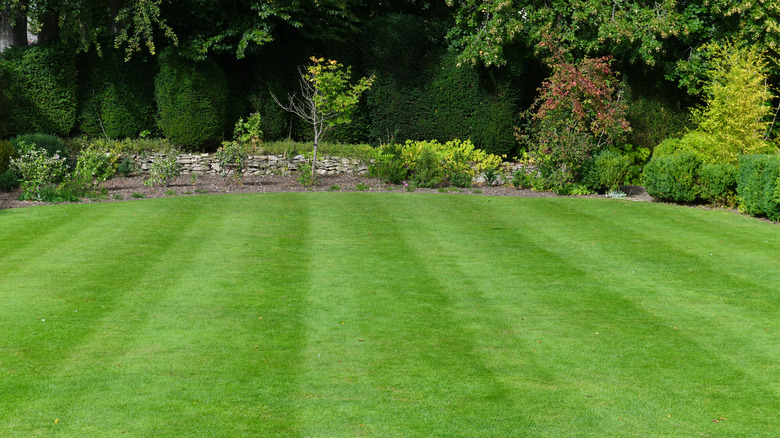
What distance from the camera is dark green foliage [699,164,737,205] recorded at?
16016 millimetres

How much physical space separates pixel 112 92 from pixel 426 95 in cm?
892

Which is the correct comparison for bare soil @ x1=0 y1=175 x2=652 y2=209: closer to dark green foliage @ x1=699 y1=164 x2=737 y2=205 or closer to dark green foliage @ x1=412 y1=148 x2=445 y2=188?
dark green foliage @ x1=412 y1=148 x2=445 y2=188

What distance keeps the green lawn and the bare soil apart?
388 cm

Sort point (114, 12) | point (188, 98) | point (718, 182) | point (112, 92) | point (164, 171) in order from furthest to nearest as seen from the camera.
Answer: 1. point (114, 12)
2. point (112, 92)
3. point (188, 98)
4. point (164, 171)
5. point (718, 182)

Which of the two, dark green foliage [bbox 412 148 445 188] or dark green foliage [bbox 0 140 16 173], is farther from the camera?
dark green foliage [bbox 412 148 445 188]

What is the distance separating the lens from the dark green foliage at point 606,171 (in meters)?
18.5

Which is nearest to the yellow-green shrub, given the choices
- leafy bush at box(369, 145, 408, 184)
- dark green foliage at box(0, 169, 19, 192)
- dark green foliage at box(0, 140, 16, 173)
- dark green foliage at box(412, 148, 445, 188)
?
leafy bush at box(369, 145, 408, 184)

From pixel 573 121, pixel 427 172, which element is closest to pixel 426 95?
pixel 427 172

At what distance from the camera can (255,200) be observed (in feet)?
51.4

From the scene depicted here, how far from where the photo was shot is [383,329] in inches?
293

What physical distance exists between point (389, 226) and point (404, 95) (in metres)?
9.65

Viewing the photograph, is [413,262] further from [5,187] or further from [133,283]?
[5,187]

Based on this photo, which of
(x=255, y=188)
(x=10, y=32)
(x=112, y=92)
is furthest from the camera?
(x=10, y=32)

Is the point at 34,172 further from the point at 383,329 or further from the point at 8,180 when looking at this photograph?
the point at 383,329
